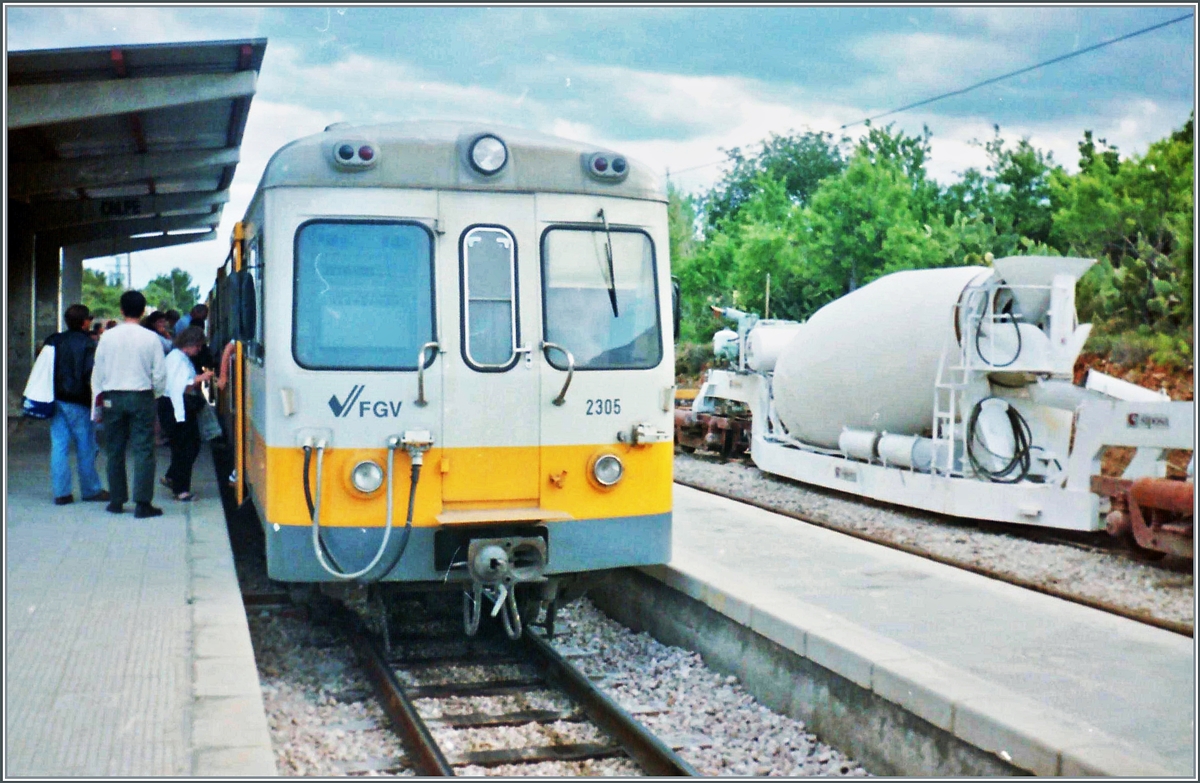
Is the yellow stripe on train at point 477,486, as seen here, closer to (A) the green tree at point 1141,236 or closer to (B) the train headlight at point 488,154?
(B) the train headlight at point 488,154

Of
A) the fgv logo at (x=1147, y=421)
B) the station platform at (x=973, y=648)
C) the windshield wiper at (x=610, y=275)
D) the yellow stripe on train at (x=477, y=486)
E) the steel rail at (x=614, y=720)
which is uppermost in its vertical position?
the windshield wiper at (x=610, y=275)

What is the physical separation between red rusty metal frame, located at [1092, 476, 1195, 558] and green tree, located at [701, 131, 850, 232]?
41.4 metres

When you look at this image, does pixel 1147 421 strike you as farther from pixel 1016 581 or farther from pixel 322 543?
pixel 322 543

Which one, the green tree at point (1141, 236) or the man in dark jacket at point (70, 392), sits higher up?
the green tree at point (1141, 236)

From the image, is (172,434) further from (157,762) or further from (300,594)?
(157,762)

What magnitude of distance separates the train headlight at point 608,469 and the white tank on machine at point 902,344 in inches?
258

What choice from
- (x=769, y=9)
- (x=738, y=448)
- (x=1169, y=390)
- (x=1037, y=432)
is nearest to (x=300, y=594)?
(x=769, y=9)

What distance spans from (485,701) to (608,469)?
5.19 ft

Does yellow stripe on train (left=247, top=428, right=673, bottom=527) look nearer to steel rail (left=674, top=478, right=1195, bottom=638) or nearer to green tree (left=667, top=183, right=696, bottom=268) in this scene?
steel rail (left=674, top=478, right=1195, bottom=638)

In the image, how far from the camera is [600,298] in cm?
757

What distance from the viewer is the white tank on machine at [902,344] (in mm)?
12625

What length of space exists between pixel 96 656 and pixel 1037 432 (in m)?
10.3

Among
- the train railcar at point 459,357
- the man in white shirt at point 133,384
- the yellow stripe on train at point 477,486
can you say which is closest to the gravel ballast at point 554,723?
the train railcar at point 459,357

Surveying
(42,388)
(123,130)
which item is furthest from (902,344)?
(123,130)
